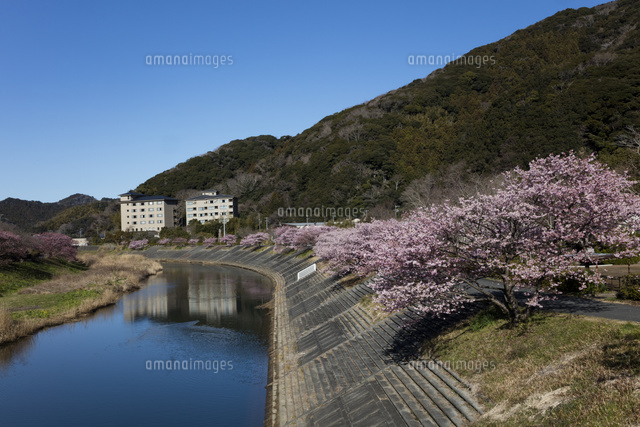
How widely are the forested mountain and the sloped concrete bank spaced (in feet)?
87.9

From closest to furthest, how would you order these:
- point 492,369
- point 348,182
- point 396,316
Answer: point 492,369
point 396,316
point 348,182

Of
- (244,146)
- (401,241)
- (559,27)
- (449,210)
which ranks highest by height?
(559,27)

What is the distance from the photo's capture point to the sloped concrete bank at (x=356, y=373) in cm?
1376

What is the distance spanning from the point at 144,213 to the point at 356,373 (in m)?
131

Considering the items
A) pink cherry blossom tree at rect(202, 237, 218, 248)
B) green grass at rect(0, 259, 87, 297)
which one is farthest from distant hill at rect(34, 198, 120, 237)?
green grass at rect(0, 259, 87, 297)

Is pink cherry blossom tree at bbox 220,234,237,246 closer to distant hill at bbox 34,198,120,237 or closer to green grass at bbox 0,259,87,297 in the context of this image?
green grass at bbox 0,259,87,297

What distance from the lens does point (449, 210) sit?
15.9 meters

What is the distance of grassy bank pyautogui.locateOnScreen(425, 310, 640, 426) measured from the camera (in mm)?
9547

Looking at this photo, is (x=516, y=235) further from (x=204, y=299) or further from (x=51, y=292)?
(x=51, y=292)

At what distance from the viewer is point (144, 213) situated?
137 meters

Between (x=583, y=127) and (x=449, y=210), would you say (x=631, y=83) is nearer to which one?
(x=583, y=127)

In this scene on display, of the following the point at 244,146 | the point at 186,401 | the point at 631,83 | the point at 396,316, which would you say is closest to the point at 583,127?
the point at 631,83

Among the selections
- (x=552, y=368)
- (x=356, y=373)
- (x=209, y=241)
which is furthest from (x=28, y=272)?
(x=209, y=241)

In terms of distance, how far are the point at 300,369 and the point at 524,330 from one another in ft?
36.7
